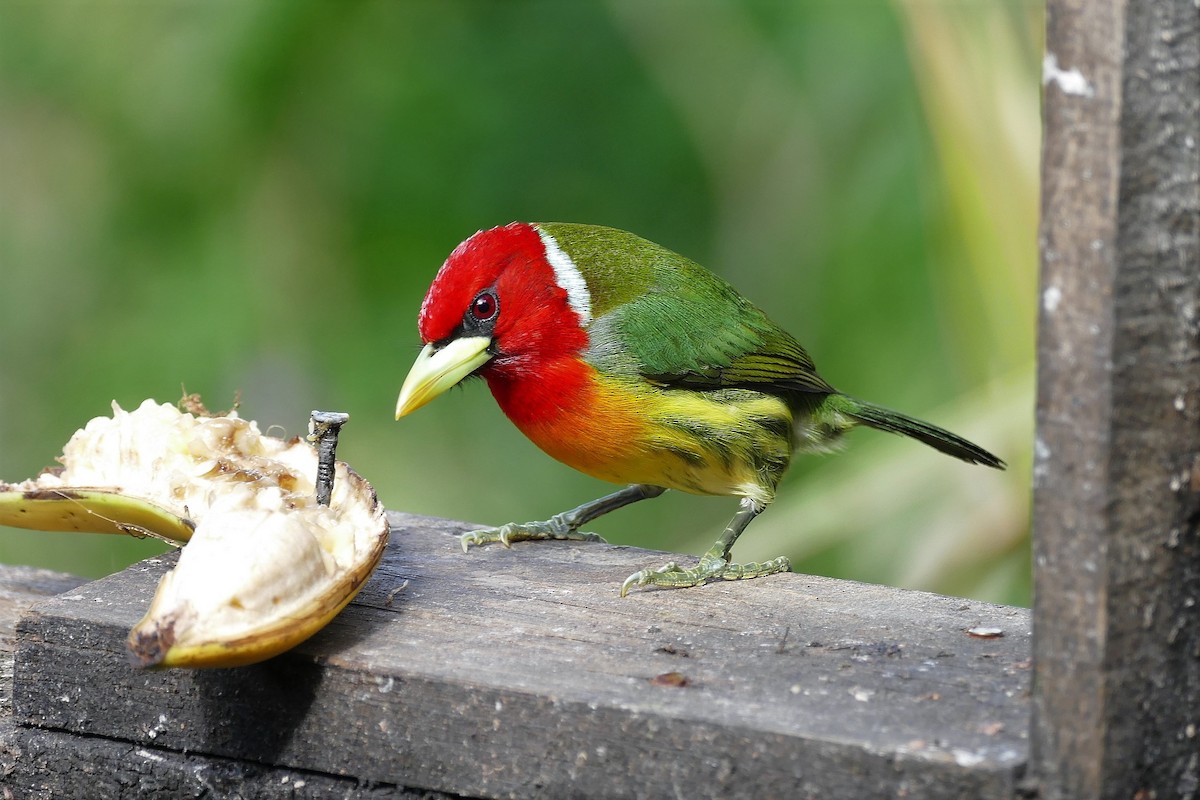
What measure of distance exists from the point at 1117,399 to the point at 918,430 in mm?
1900

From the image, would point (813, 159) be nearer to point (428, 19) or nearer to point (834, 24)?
point (834, 24)

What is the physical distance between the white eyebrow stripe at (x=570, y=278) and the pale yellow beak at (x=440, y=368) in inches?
8.3

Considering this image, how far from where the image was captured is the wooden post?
1.45 metres

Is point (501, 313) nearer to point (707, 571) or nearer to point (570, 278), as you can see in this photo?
point (570, 278)

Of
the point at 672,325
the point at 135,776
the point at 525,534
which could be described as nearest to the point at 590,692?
the point at 135,776

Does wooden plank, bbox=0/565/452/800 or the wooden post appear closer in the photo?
the wooden post

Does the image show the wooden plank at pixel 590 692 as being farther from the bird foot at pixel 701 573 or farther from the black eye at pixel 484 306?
the black eye at pixel 484 306

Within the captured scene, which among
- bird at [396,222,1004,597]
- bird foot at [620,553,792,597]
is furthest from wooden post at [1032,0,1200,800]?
bird at [396,222,1004,597]

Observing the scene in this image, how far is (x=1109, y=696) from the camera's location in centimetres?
158

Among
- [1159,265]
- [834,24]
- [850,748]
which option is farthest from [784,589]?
[834,24]

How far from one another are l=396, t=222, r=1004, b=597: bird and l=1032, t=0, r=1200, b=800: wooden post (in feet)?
3.74

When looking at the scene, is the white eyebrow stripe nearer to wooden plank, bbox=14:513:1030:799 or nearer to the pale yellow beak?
the pale yellow beak

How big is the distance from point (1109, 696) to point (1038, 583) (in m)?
0.14

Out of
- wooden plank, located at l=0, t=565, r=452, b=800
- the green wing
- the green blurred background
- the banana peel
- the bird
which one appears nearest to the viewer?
the banana peel
